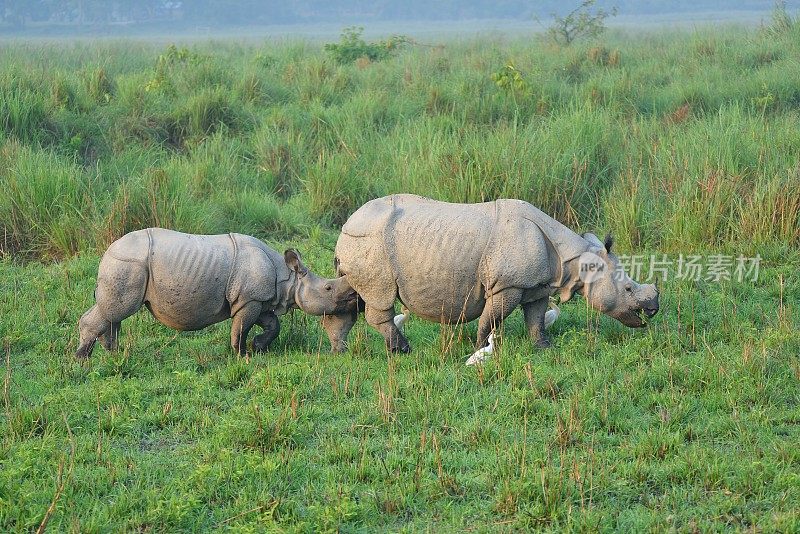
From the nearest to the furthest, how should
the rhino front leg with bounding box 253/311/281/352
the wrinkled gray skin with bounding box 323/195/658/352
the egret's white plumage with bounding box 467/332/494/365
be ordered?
the egret's white plumage with bounding box 467/332/494/365
the wrinkled gray skin with bounding box 323/195/658/352
the rhino front leg with bounding box 253/311/281/352

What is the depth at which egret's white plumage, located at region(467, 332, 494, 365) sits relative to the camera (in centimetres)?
653

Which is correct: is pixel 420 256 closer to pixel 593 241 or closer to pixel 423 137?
pixel 593 241

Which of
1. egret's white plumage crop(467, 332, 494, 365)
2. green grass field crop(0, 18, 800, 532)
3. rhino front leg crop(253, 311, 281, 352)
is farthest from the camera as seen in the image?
rhino front leg crop(253, 311, 281, 352)

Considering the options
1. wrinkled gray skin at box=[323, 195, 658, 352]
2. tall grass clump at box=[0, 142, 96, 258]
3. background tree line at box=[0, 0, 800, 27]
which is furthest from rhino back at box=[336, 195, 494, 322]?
background tree line at box=[0, 0, 800, 27]

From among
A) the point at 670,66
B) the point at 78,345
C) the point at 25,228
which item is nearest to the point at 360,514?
the point at 78,345

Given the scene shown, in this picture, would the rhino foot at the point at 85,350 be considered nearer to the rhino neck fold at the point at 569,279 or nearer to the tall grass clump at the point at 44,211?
the tall grass clump at the point at 44,211

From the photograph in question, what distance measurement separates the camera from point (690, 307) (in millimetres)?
7625

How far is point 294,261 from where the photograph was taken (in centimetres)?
691

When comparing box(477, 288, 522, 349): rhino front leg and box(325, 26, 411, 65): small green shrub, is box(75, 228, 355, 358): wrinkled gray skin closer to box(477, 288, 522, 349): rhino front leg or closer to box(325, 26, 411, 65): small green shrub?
box(477, 288, 522, 349): rhino front leg

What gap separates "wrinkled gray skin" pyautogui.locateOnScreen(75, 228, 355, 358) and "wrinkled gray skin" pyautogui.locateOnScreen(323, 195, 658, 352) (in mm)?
319

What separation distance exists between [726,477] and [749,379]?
1228 mm

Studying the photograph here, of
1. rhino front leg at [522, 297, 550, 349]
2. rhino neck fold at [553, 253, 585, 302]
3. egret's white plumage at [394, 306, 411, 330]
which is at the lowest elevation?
egret's white plumage at [394, 306, 411, 330]

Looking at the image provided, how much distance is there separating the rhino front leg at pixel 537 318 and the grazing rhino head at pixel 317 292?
3.69 ft

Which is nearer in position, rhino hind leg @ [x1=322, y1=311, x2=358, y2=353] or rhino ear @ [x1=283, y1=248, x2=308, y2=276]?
rhino ear @ [x1=283, y1=248, x2=308, y2=276]
